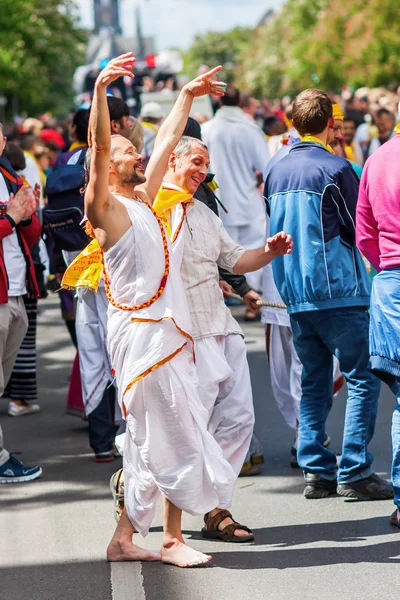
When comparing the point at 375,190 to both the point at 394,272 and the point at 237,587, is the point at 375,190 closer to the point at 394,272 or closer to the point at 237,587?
the point at 394,272

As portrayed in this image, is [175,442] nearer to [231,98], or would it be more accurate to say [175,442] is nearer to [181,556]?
[181,556]

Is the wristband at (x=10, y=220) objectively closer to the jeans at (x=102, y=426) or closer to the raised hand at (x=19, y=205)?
the raised hand at (x=19, y=205)

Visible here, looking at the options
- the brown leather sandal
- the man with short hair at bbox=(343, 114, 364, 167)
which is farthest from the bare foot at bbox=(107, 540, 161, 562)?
the man with short hair at bbox=(343, 114, 364, 167)

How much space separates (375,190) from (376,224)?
0.19 m

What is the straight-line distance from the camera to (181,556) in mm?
5328

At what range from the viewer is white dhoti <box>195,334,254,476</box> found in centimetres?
570

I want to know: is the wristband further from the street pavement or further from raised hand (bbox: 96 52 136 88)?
raised hand (bbox: 96 52 136 88)

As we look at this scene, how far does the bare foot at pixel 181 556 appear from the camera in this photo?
5.30m

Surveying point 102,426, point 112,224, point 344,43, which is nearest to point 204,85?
point 112,224

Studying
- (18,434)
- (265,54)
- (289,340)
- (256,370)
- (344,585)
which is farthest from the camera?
(265,54)

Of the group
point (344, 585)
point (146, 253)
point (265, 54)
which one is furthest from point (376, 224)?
point (265, 54)

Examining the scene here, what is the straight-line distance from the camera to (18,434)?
8.29m

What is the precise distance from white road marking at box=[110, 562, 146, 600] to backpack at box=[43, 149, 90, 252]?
2.48m

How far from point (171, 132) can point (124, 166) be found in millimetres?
364
